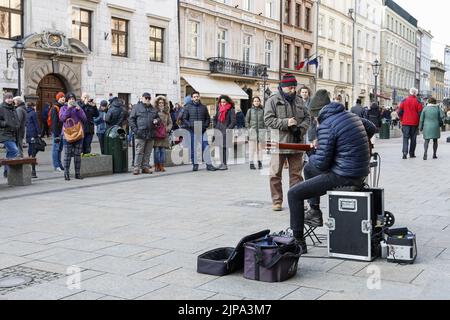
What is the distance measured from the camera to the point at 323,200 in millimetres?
9734

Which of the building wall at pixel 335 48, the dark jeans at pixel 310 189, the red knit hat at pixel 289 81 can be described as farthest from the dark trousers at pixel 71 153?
the building wall at pixel 335 48

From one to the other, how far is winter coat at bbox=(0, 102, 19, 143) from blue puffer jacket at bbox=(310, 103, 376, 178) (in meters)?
8.06

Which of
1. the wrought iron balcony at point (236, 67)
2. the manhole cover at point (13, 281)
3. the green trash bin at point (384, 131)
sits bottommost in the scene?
the manhole cover at point (13, 281)

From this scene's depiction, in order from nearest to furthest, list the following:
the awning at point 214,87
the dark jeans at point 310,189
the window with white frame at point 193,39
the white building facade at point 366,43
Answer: the dark jeans at point 310,189, the awning at point 214,87, the window with white frame at point 193,39, the white building facade at point 366,43

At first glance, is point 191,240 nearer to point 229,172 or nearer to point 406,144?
point 229,172

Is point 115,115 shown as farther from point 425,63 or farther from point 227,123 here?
point 425,63

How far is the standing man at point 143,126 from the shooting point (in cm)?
1359

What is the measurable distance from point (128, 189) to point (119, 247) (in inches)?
193

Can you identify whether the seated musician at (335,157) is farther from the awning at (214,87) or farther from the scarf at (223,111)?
the awning at (214,87)

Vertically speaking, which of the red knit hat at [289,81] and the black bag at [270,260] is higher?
the red knit hat at [289,81]

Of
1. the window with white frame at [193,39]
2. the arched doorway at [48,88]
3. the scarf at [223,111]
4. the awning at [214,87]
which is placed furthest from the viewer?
the window with white frame at [193,39]

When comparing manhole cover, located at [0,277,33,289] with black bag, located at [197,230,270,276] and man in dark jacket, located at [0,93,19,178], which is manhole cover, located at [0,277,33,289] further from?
man in dark jacket, located at [0,93,19,178]

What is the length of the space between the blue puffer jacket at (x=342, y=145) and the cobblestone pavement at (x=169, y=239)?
88 centimetres
